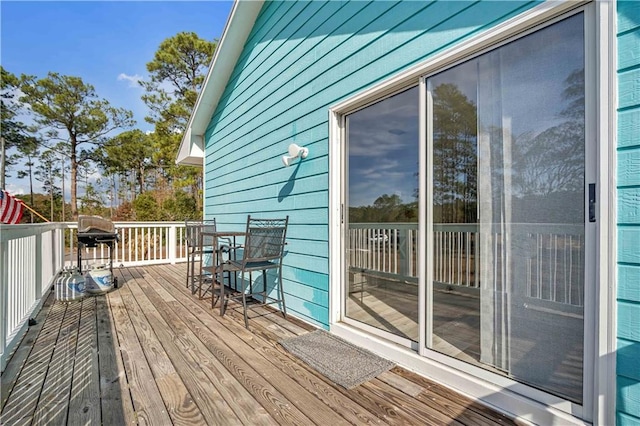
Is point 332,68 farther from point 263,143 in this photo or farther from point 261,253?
point 261,253

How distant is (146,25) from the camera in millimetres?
6285

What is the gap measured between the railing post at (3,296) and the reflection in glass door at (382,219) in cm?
262

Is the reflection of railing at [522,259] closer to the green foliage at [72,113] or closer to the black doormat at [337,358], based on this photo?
the black doormat at [337,358]

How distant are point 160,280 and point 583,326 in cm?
571

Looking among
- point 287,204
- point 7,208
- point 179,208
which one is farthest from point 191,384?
point 179,208

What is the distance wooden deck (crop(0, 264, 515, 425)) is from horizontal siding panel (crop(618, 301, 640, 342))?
2.50ft

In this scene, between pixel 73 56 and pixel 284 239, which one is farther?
pixel 73 56

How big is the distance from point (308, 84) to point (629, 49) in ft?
8.25

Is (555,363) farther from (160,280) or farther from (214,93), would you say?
(214,93)

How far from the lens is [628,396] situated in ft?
4.23

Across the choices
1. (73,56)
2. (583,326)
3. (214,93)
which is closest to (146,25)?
(214,93)

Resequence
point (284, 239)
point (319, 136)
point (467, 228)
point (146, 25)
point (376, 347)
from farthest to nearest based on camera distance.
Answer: point (146, 25) < point (284, 239) < point (319, 136) < point (376, 347) < point (467, 228)

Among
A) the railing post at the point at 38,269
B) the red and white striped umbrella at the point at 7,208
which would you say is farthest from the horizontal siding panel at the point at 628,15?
the red and white striped umbrella at the point at 7,208

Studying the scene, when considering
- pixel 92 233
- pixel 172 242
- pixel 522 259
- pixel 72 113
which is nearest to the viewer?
pixel 522 259
